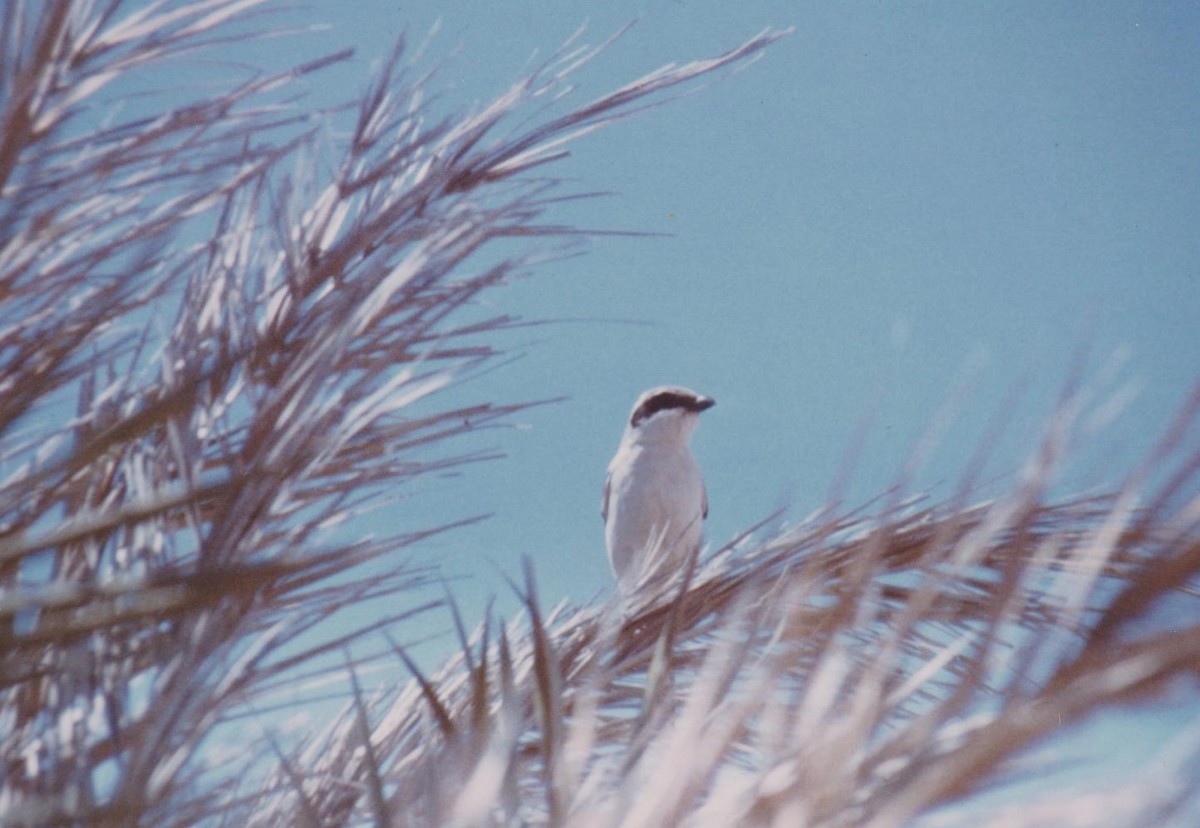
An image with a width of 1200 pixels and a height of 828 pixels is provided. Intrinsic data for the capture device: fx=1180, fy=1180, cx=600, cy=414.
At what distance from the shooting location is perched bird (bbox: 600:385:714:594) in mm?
4555

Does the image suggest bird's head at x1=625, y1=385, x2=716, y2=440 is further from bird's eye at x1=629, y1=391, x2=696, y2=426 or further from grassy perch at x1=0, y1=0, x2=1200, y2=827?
grassy perch at x1=0, y1=0, x2=1200, y2=827

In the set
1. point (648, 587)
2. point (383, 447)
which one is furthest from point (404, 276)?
point (648, 587)

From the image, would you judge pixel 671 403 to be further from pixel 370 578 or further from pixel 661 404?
pixel 370 578

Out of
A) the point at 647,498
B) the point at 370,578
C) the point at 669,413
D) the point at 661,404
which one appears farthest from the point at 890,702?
the point at 661,404

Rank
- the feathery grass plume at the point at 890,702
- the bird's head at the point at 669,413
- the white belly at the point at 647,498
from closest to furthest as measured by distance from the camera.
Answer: the feathery grass plume at the point at 890,702
the white belly at the point at 647,498
the bird's head at the point at 669,413

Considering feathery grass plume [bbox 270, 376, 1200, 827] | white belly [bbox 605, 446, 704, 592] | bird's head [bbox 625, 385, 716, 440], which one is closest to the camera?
feathery grass plume [bbox 270, 376, 1200, 827]

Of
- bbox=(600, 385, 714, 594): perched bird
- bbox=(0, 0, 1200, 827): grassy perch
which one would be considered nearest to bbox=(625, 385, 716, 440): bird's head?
bbox=(600, 385, 714, 594): perched bird

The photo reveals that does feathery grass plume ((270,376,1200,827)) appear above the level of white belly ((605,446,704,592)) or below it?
above

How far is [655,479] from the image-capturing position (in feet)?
15.1

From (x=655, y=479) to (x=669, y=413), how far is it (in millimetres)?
462

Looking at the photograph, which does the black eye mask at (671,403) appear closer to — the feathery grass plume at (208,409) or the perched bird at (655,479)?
the perched bird at (655,479)

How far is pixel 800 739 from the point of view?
0.56 m

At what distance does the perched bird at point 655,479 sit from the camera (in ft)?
14.9

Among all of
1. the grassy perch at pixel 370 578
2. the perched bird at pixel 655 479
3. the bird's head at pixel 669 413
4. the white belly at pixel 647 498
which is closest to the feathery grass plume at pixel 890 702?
the grassy perch at pixel 370 578
